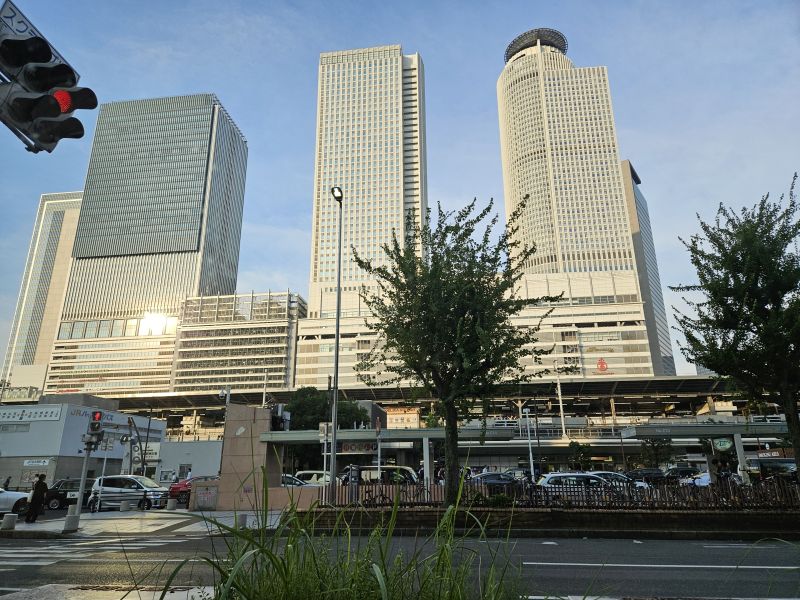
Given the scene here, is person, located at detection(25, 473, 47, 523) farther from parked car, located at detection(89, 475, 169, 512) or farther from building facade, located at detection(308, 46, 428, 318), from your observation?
building facade, located at detection(308, 46, 428, 318)

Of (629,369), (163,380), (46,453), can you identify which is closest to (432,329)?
(46,453)

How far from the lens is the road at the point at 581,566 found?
673cm

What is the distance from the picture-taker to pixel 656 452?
59219 millimetres

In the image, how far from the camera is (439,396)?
1739 cm

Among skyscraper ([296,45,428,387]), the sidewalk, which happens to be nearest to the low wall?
the sidewalk

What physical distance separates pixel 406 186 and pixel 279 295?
60751mm

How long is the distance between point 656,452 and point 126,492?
55.3 m

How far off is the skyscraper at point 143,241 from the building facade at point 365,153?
3884 centimetres

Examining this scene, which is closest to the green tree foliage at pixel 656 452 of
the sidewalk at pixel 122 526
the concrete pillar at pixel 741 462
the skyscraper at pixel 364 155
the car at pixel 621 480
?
the concrete pillar at pixel 741 462

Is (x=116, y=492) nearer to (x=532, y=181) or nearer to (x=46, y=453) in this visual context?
(x=46, y=453)

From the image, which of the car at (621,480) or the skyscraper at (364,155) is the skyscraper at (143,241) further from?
the car at (621,480)

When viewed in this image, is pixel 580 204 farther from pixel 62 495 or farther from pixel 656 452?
pixel 62 495

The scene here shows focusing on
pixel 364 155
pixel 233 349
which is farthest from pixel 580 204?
pixel 233 349

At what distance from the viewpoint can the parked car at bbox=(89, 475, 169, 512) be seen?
2620 centimetres
